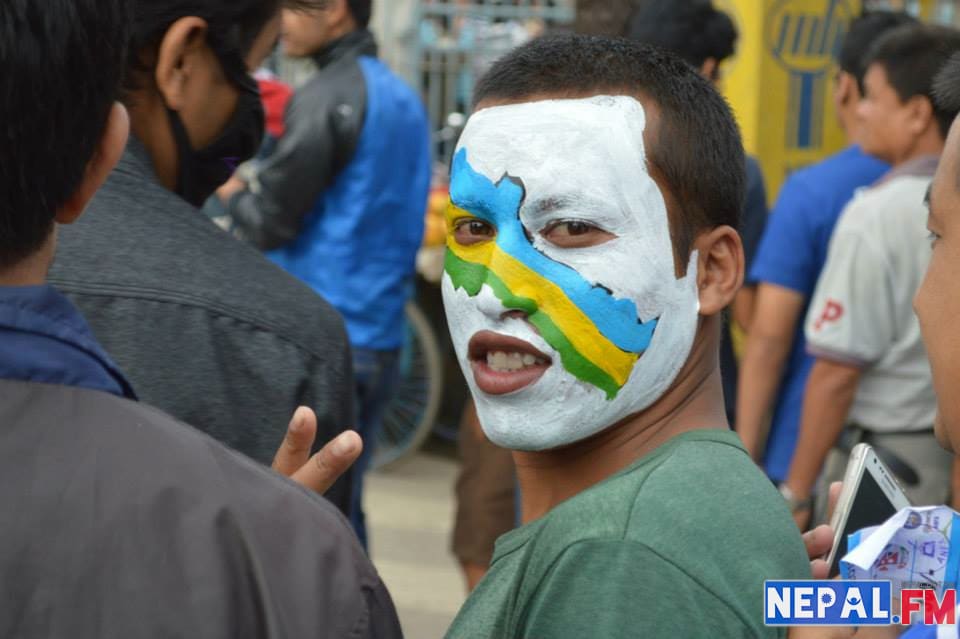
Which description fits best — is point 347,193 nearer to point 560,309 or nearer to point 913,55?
point 913,55

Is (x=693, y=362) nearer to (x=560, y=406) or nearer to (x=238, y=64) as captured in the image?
(x=560, y=406)

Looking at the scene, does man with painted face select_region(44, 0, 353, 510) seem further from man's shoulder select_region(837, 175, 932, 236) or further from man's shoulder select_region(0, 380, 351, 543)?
man's shoulder select_region(837, 175, 932, 236)

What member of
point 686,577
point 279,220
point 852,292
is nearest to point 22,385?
point 686,577

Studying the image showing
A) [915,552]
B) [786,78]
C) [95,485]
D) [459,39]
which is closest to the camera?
[95,485]

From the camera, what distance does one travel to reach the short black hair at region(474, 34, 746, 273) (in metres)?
1.83

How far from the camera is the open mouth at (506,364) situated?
1.80m

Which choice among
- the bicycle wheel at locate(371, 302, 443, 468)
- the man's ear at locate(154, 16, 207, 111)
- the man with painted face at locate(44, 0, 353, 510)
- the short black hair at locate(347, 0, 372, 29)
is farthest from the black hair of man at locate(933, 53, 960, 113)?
the bicycle wheel at locate(371, 302, 443, 468)

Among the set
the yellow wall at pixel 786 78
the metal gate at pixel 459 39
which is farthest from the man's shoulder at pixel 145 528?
the metal gate at pixel 459 39

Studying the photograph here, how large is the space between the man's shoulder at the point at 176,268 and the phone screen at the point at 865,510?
81cm

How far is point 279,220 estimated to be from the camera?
4617mm

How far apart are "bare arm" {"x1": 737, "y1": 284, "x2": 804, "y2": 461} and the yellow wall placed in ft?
6.59

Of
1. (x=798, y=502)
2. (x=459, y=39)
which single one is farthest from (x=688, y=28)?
(x=459, y=39)

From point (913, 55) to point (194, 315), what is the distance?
2930 mm

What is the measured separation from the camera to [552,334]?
1789 millimetres
